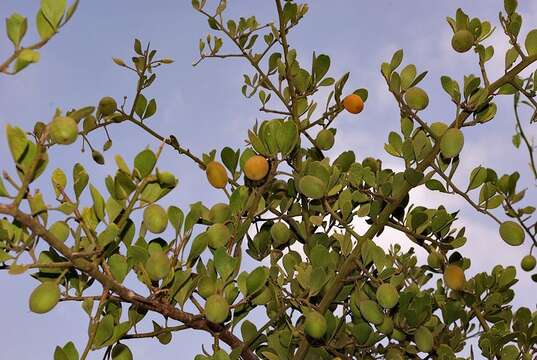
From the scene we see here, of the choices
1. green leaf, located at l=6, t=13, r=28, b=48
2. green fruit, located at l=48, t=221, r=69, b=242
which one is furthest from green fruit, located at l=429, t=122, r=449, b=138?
green leaf, located at l=6, t=13, r=28, b=48

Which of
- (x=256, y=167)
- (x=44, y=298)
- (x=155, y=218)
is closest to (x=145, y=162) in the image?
(x=155, y=218)

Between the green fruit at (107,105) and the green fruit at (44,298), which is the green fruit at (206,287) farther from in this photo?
the green fruit at (107,105)

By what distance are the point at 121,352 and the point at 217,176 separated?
0.39 m

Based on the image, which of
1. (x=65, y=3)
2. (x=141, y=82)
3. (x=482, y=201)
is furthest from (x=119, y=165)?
(x=482, y=201)

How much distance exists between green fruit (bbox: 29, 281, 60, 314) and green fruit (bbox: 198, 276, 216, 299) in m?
0.27

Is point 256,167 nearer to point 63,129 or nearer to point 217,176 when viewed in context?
point 217,176

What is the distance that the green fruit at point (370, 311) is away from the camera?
1445 mm

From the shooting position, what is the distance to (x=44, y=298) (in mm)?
1075

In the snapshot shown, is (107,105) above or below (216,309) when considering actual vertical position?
above

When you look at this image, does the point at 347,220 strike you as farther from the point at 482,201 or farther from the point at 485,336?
the point at 485,336

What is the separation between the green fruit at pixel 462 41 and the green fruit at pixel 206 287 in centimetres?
75

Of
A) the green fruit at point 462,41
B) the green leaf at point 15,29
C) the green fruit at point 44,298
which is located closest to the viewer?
the green leaf at point 15,29

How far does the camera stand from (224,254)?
4.10 feet

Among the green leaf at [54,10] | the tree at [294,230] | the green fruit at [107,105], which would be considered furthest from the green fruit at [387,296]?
the green leaf at [54,10]
